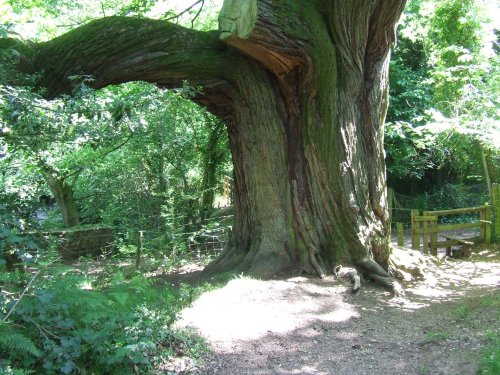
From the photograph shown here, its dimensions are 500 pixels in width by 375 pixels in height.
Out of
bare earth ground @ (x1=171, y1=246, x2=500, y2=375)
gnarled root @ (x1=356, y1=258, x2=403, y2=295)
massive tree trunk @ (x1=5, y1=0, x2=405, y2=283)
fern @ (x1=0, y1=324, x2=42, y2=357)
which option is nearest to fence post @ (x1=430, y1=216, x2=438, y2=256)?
bare earth ground @ (x1=171, y1=246, x2=500, y2=375)

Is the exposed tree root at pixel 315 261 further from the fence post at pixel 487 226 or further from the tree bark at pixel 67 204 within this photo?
the tree bark at pixel 67 204

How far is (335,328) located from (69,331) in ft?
10.8

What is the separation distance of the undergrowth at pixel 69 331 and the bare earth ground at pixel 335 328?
501mm

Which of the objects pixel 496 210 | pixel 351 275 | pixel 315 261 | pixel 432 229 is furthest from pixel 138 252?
pixel 496 210

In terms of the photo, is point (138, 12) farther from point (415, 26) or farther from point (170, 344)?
point (415, 26)

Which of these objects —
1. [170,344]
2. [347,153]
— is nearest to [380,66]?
[347,153]

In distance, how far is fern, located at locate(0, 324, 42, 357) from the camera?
330cm

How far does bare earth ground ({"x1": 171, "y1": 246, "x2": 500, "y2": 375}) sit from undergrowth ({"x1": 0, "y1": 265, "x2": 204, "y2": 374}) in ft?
1.65

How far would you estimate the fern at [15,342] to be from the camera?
3.30 metres

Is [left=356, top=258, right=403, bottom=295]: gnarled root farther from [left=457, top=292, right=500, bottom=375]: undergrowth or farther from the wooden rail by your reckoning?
the wooden rail

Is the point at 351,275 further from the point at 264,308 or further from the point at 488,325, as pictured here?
the point at 488,325

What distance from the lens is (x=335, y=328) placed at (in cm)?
604

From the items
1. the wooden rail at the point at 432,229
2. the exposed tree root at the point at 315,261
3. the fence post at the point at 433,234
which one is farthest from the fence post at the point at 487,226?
the exposed tree root at the point at 315,261

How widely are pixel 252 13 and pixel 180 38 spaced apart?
1.51 m
